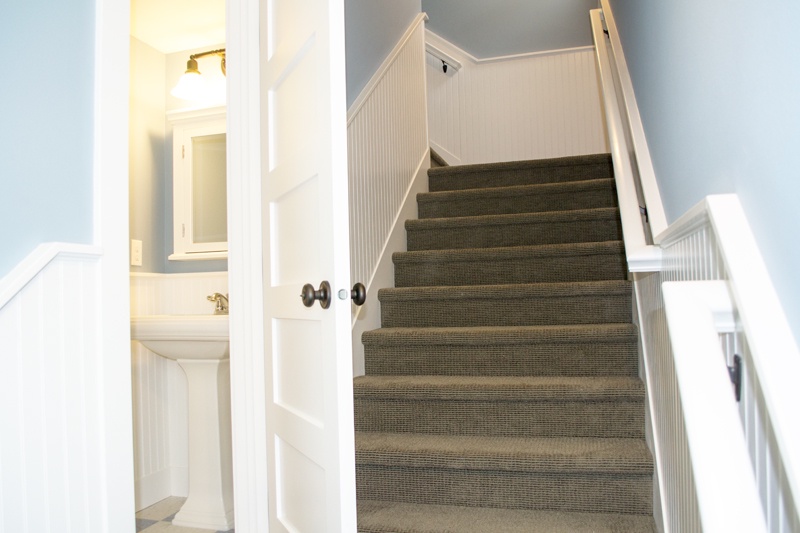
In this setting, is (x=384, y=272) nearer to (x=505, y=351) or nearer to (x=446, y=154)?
(x=505, y=351)

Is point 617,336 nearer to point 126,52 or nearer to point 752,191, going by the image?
point 752,191

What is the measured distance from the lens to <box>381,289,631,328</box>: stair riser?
235 centimetres

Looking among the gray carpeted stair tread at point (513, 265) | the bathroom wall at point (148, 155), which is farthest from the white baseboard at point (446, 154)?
the bathroom wall at point (148, 155)

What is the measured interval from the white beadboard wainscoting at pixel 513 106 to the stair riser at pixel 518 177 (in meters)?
1.23

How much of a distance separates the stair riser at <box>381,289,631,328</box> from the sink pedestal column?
29.4 inches

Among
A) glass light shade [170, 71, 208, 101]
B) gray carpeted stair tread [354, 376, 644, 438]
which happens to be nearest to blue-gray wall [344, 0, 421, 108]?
glass light shade [170, 71, 208, 101]

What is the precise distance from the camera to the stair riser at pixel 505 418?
77.3 inches

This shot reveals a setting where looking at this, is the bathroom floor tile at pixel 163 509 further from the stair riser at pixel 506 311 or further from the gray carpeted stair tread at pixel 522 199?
the gray carpeted stair tread at pixel 522 199

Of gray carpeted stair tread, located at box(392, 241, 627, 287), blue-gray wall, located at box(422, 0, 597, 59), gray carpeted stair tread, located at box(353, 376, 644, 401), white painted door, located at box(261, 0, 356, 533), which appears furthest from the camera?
blue-gray wall, located at box(422, 0, 597, 59)

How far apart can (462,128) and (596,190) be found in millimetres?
1975

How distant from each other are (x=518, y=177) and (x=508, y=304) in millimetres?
1161

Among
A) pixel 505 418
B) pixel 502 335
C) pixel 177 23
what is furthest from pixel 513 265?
pixel 177 23

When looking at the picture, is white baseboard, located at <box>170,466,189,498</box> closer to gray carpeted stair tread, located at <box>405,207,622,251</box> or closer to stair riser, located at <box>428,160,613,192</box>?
gray carpeted stair tread, located at <box>405,207,622,251</box>

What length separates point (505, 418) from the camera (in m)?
2.04
